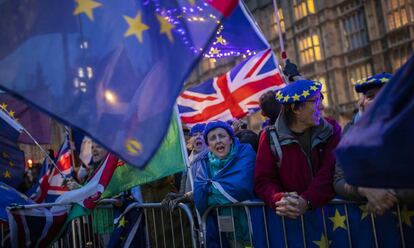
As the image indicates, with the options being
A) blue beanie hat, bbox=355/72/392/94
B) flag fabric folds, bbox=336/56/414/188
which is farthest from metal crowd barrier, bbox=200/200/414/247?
flag fabric folds, bbox=336/56/414/188

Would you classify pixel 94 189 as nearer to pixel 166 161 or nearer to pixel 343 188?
pixel 166 161

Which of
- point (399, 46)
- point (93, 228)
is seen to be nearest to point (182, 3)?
point (93, 228)

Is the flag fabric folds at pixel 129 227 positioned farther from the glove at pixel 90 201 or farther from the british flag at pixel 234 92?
the british flag at pixel 234 92

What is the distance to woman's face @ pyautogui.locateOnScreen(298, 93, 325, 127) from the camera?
3119mm

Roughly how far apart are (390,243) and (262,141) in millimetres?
1132

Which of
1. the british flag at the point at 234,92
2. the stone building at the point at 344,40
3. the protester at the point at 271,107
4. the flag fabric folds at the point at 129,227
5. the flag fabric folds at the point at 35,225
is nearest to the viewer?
the flag fabric folds at the point at 35,225

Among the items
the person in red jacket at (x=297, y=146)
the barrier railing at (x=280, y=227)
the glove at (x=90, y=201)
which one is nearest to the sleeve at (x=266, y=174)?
the person in red jacket at (x=297, y=146)

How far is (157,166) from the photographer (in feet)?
11.5

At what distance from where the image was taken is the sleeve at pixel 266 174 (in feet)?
10.3

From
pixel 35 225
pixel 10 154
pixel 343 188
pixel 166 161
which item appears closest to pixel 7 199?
pixel 35 225

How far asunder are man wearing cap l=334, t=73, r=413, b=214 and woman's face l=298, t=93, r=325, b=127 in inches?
12.3

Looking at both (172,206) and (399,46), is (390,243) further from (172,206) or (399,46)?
(399,46)

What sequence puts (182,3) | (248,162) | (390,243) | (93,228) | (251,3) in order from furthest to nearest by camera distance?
(251,3)
(93,228)
(248,162)
(390,243)
(182,3)

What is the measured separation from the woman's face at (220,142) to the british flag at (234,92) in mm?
2478
